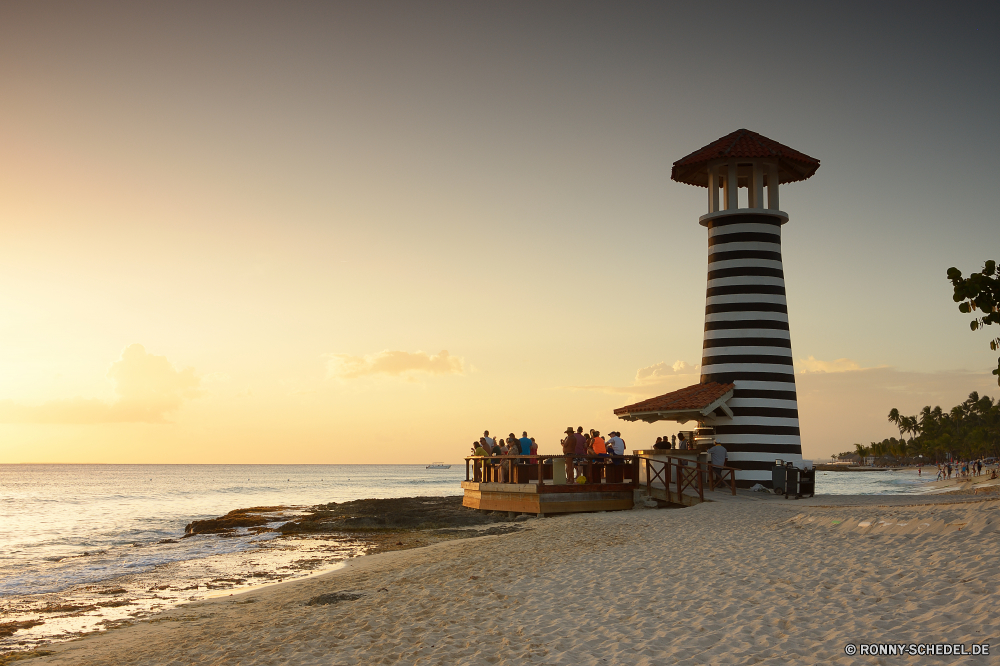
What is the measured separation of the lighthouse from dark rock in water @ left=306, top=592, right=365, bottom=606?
14630 mm

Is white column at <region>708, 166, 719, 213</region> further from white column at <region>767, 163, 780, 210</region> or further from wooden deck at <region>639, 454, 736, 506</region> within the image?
wooden deck at <region>639, 454, 736, 506</region>

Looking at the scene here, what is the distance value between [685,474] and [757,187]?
429 inches

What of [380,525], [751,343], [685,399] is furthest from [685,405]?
[380,525]

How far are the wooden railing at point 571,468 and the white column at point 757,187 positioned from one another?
1043 cm

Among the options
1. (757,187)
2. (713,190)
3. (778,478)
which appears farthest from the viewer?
(713,190)

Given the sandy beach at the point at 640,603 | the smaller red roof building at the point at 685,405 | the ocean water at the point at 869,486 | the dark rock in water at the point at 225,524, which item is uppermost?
the smaller red roof building at the point at 685,405

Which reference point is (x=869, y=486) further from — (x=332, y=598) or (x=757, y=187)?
(x=332, y=598)

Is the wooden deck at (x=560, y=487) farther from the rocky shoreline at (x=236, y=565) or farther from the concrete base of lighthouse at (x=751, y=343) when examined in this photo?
the concrete base of lighthouse at (x=751, y=343)

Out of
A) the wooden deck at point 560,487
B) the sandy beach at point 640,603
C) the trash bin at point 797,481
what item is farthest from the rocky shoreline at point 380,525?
the sandy beach at point 640,603

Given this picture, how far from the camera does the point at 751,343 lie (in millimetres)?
25812

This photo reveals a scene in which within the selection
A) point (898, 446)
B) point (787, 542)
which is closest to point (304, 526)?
point (787, 542)

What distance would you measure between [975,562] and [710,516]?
26.1 ft

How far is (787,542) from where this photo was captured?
43.2 feet

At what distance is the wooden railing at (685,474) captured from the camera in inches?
850
